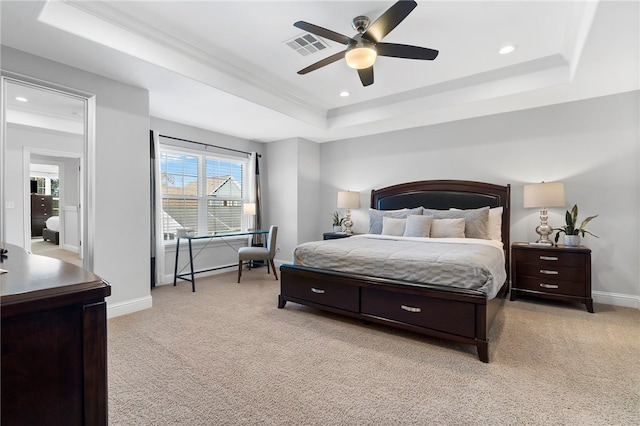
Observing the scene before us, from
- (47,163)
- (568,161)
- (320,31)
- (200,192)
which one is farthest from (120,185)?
(568,161)

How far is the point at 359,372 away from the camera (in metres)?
2.08

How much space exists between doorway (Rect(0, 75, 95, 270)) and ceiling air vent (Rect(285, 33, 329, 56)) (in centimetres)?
204

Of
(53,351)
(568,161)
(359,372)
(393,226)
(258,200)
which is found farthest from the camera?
(258,200)

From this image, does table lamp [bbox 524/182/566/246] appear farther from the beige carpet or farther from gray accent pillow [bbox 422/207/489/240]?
the beige carpet

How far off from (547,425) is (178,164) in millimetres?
5105

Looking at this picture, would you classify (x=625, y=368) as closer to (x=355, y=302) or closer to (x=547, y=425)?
(x=547, y=425)

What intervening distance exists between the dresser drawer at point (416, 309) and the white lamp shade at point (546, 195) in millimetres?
2133

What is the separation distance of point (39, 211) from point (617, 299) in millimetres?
6064

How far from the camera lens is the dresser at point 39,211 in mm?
2786

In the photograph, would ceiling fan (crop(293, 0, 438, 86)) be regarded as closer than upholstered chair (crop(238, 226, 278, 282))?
Yes

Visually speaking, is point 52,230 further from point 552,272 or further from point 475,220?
point 552,272

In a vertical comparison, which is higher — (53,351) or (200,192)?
(200,192)

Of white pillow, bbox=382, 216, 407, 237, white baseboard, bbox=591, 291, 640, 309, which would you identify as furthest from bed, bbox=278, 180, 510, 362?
white baseboard, bbox=591, 291, 640, 309

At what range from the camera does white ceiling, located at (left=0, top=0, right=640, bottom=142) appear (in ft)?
7.96
